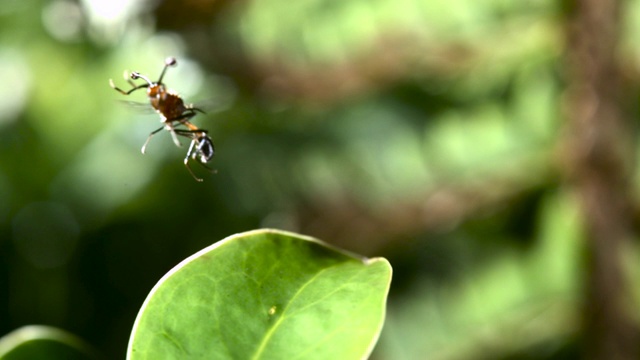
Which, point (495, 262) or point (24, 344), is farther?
point (495, 262)

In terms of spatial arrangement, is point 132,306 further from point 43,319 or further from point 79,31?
point 79,31

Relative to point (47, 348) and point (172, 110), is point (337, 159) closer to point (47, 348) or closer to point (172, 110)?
point (172, 110)

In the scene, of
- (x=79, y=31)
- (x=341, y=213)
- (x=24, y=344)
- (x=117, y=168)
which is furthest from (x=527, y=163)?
(x=24, y=344)

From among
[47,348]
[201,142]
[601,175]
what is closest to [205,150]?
[201,142]

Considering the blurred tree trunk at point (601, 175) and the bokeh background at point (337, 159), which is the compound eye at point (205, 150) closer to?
the bokeh background at point (337, 159)

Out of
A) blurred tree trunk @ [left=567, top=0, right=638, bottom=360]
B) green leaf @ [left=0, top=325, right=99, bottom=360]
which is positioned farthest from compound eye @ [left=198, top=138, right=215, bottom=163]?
blurred tree trunk @ [left=567, top=0, right=638, bottom=360]
